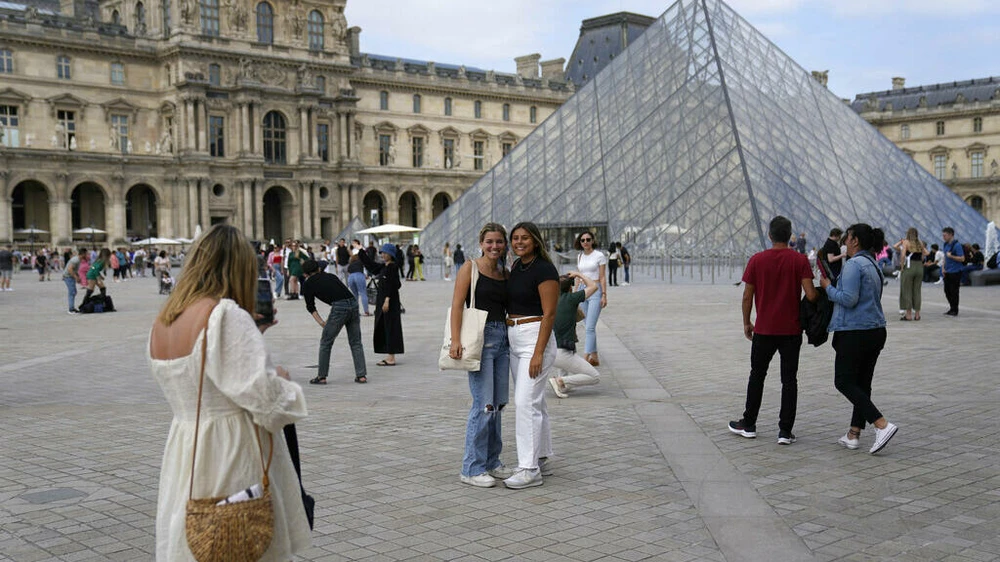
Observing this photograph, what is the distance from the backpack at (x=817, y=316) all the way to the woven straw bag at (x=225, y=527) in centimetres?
448

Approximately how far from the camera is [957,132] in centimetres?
7488

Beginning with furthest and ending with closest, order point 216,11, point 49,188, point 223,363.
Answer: point 216,11 → point 49,188 → point 223,363

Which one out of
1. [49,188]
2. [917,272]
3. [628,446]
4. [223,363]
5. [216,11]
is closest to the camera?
[223,363]

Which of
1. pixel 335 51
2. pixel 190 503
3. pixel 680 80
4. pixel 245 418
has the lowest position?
pixel 190 503

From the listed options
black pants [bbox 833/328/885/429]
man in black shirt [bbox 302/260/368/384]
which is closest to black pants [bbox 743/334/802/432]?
black pants [bbox 833/328/885/429]

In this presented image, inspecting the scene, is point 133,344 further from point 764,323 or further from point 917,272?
point 917,272

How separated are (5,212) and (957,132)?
211ft

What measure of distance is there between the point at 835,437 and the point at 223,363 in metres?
5.00

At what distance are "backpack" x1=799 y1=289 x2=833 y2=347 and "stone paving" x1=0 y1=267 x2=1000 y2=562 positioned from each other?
0.73m

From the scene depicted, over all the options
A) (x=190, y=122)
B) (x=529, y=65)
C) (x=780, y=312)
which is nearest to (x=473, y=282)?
(x=780, y=312)

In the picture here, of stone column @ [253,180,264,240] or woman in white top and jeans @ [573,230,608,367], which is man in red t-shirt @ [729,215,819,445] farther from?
stone column @ [253,180,264,240]

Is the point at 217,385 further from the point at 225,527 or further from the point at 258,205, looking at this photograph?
the point at 258,205

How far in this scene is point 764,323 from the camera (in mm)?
6617

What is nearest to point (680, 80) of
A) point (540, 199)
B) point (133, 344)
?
point (540, 199)
